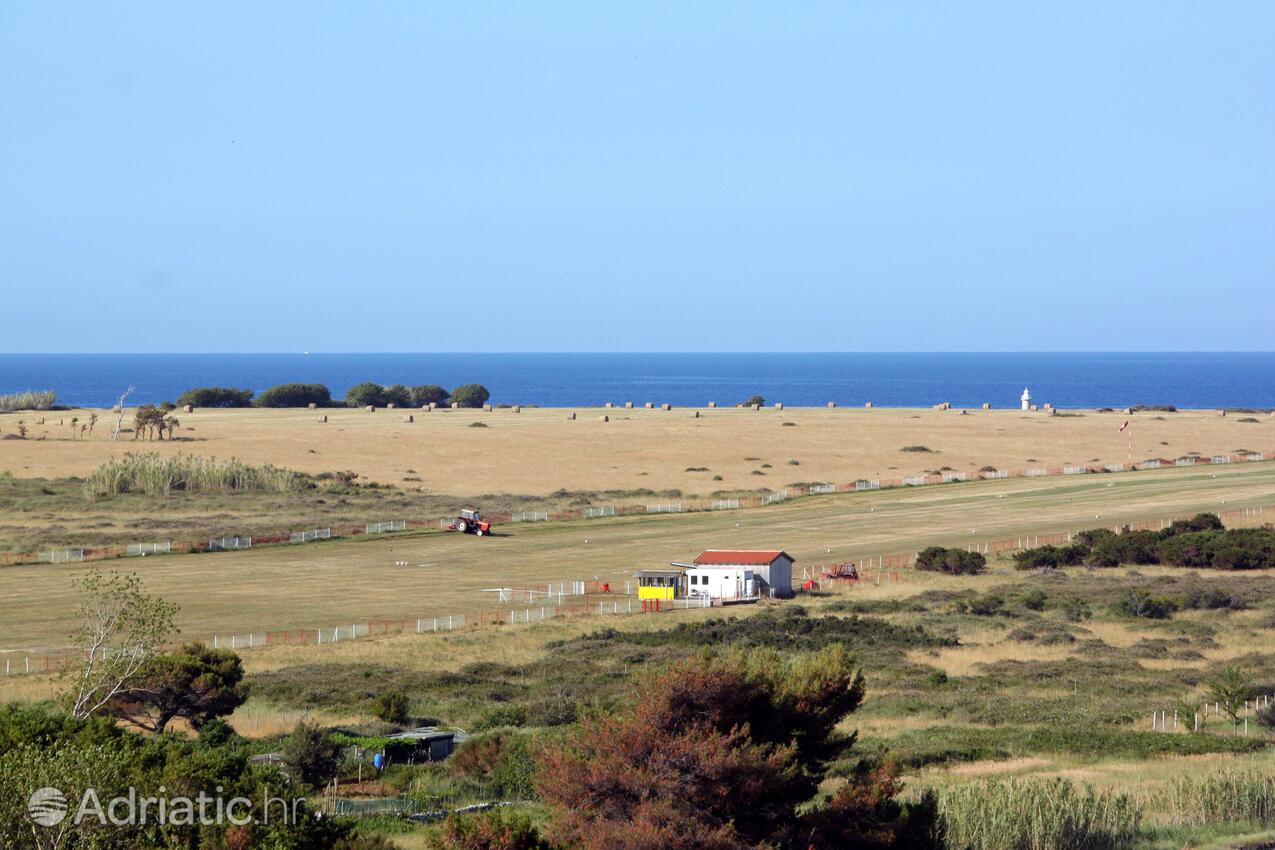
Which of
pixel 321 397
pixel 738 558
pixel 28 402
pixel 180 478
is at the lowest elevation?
pixel 738 558

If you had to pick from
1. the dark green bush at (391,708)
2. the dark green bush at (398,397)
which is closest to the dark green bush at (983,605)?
the dark green bush at (391,708)

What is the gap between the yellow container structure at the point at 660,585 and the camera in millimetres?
50906

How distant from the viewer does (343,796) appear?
2400 cm

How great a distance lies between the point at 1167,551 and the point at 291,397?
399 ft

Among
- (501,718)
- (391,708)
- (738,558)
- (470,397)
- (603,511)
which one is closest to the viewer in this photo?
(501,718)

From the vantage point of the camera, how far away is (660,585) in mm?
51125

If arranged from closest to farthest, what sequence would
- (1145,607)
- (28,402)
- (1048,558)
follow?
(1145,607)
(1048,558)
(28,402)

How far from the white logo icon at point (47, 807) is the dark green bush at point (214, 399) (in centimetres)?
14839

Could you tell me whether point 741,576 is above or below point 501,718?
above

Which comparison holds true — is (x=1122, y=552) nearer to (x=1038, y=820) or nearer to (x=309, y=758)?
(x=1038, y=820)

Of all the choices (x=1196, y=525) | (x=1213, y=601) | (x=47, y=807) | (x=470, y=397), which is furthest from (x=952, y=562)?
(x=470, y=397)

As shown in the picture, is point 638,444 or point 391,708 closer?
point 391,708

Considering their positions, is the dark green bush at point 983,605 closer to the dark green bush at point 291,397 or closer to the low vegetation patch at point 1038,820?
the low vegetation patch at point 1038,820

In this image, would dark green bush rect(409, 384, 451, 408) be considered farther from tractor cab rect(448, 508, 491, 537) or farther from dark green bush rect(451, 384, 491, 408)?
tractor cab rect(448, 508, 491, 537)
